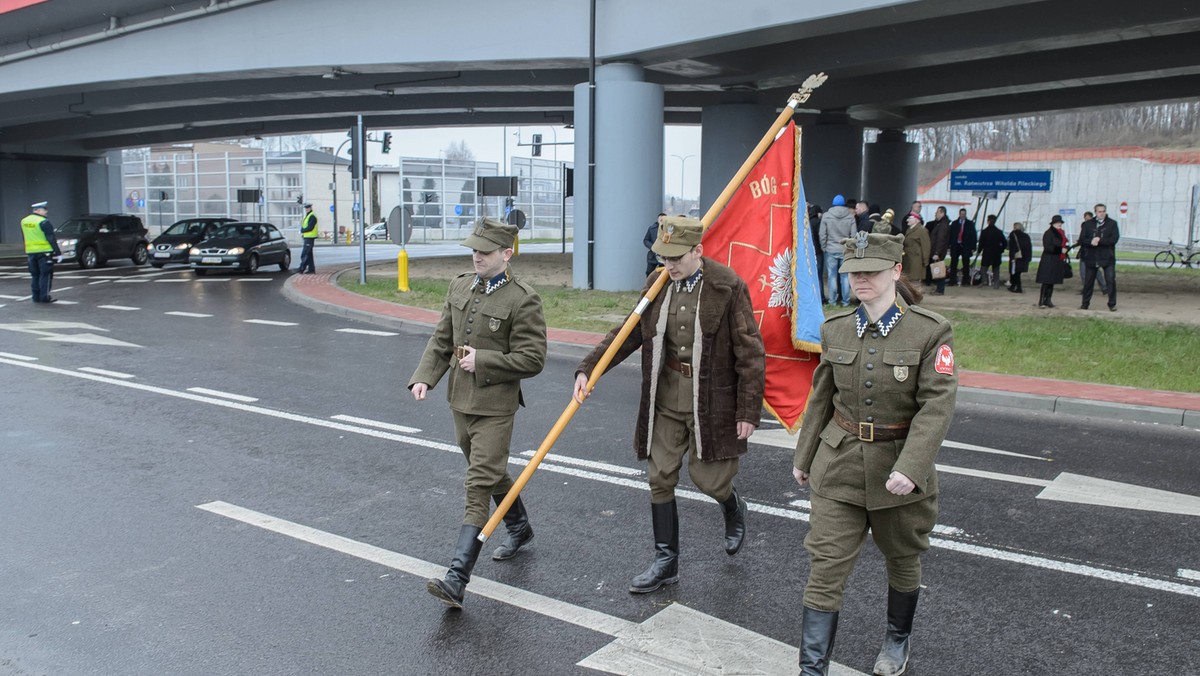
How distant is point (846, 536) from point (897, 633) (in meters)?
0.60

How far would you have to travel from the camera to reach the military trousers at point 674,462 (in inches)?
189

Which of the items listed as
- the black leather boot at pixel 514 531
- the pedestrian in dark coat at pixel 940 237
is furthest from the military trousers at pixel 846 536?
the pedestrian in dark coat at pixel 940 237

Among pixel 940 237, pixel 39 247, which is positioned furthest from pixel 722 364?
pixel 39 247

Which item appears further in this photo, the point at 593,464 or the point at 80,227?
the point at 80,227

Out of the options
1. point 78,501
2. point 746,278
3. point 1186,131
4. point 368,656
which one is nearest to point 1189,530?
point 746,278

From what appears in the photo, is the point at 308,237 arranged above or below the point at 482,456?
above

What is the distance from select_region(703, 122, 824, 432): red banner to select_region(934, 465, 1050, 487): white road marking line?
250cm

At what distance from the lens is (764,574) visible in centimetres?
505

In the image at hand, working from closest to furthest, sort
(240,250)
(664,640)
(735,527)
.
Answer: (664,640) → (735,527) → (240,250)

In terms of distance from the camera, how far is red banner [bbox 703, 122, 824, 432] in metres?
5.25

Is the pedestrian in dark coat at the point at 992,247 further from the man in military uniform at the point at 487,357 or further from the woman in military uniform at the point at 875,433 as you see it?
the woman in military uniform at the point at 875,433

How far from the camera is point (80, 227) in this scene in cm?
2864

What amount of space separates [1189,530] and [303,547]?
5.30 m

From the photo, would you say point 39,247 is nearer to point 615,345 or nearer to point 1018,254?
point 615,345
